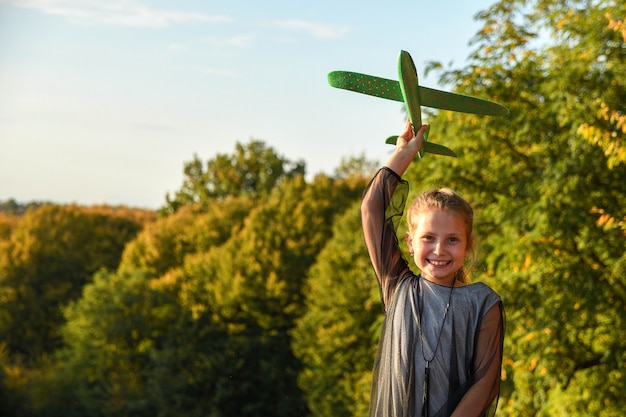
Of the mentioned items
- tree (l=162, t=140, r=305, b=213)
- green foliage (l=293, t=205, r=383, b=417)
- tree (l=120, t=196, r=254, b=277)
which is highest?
tree (l=162, t=140, r=305, b=213)

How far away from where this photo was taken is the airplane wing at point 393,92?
3.03 meters

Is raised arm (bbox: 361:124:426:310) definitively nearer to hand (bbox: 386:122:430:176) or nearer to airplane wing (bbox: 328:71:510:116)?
hand (bbox: 386:122:430:176)

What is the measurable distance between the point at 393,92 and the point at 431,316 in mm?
717

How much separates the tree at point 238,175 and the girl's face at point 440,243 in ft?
150

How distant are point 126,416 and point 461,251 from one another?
35.4 metres

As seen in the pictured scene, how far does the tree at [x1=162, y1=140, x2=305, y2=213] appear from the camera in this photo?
4950 centimetres

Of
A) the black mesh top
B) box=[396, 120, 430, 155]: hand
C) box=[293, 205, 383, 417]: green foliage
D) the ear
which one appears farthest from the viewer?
box=[293, 205, 383, 417]: green foliage

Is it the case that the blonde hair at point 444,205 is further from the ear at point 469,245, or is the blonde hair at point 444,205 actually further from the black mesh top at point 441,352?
the black mesh top at point 441,352

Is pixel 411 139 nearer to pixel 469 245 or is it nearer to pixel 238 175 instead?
pixel 469 245

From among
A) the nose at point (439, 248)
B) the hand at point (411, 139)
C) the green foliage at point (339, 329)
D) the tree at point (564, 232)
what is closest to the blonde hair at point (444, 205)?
the nose at point (439, 248)

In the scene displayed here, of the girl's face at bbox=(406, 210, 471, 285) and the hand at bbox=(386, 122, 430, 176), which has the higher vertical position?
the hand at bbox=(386, 122, 430, 176)

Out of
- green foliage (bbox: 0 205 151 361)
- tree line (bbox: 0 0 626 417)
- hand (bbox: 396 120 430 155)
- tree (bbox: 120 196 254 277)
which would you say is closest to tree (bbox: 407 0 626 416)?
tree line (bbox: 0 0 626 417)

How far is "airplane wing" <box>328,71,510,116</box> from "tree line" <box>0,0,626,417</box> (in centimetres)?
54

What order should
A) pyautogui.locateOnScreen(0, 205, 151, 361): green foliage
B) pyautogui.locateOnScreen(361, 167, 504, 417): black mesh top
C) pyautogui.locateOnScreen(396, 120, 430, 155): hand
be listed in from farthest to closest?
pyautogui.locateOnScreen(0, 205, 151, 361): green foliage, pyautogui.locateOnScreen(396, 120, 430, 155): hand, pyautogui.locateOnScreen(361, 167, 504, 417): black mesh top
